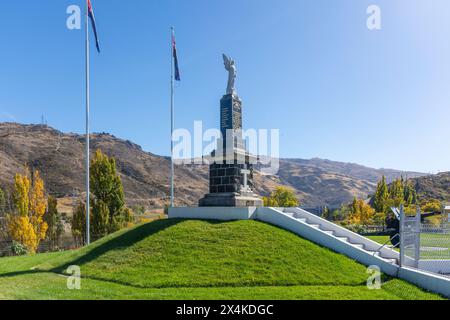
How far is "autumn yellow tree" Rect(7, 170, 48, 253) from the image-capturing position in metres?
29.4

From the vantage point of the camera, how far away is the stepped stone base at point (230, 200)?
1783cm

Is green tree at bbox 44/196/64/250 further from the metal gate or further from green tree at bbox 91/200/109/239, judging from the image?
the metal gate

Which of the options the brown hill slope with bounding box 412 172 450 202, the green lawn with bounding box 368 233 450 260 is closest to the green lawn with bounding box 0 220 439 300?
the green lawn with bounding box 368 233 450 260

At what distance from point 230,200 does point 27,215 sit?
874 inches

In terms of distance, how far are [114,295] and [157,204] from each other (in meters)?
96.2

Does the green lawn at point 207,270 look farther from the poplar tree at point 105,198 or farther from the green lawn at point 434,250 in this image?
the poplar tree at point 105,198

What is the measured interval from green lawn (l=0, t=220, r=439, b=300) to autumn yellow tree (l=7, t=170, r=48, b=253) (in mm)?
14812

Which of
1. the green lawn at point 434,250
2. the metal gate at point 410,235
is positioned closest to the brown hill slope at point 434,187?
the green lawn at point 434,250

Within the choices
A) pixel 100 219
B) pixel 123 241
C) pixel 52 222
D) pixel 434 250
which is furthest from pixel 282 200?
pixel 123 241

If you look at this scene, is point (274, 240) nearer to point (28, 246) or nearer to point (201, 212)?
point (201, 212)

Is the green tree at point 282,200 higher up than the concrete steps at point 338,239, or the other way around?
the concrete steps at point 338,239

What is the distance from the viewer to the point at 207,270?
38.5 ft

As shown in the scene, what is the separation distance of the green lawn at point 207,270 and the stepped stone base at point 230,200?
2143mm
